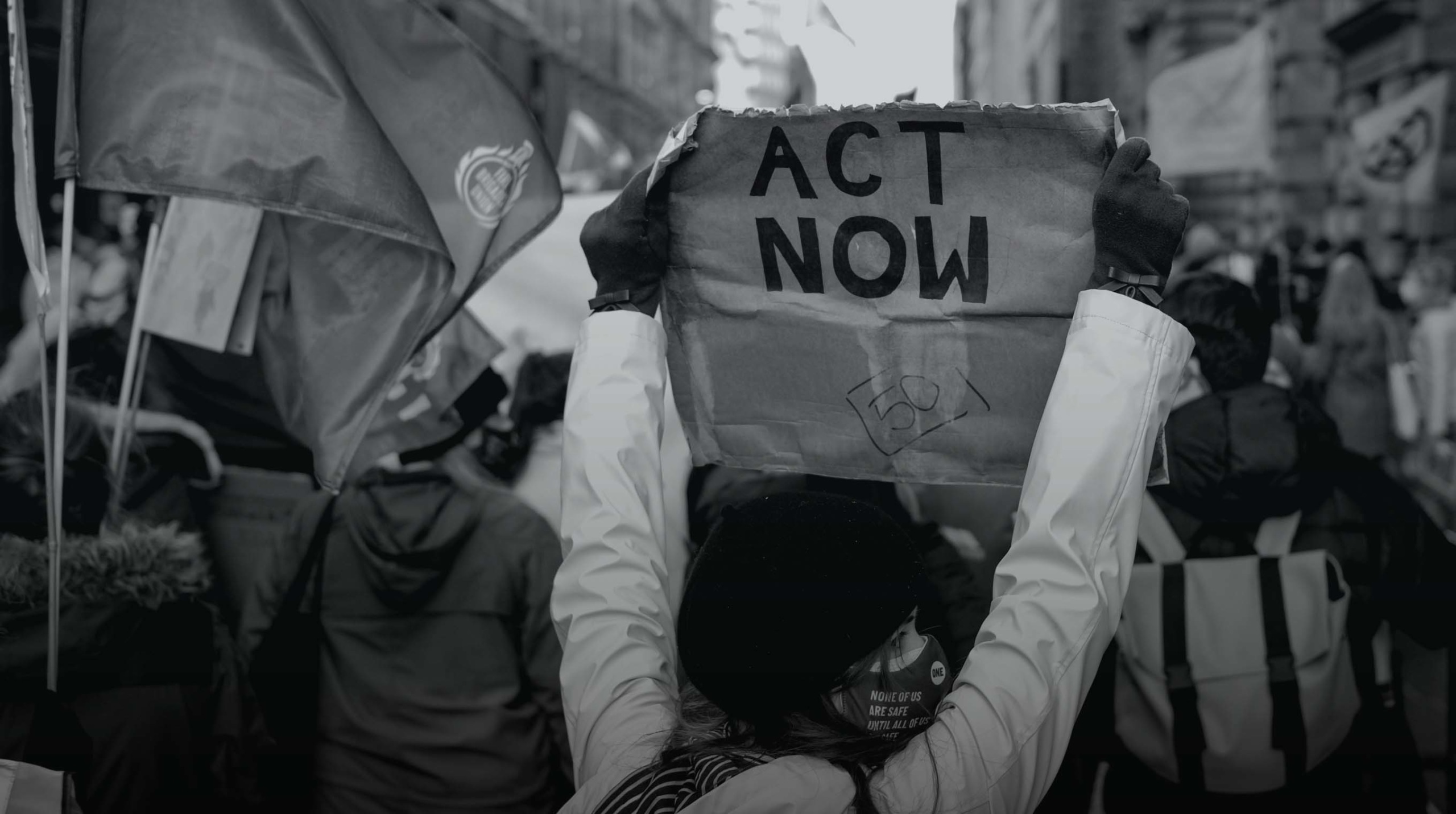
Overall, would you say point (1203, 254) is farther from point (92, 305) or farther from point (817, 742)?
point (817, 742)

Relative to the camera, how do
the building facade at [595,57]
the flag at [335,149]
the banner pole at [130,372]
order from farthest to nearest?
the building facade at [595,57]
the banner pole at [130,372]
the flag at [335,149]

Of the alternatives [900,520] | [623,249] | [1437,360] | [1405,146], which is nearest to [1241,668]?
[900,520]

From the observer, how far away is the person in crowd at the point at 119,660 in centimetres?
247

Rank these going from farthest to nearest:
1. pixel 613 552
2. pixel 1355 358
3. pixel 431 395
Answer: pixel 1355 358 < pixel 431 395 < pixel 613 552

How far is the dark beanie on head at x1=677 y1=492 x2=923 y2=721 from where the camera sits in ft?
5.08

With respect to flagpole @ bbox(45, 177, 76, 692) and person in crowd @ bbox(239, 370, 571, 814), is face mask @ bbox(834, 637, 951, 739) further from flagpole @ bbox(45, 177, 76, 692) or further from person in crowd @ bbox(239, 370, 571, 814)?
flagpole @ bbox(45, 177, 76, 692)

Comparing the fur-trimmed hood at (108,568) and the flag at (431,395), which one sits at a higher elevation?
the flag at (431,395)

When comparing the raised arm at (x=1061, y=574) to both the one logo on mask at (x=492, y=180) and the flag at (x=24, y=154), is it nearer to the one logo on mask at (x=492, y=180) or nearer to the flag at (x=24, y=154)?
the one logo on mask at (x=492, y=180)

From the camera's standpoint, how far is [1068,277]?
2121 mm

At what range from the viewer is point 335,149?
2615 millimetres

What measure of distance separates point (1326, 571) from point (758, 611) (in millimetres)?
1616

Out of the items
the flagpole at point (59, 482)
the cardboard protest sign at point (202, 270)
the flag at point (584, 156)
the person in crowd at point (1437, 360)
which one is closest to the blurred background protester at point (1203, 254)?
the person in crowd at point (1437, 360)

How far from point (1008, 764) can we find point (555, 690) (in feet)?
5.32

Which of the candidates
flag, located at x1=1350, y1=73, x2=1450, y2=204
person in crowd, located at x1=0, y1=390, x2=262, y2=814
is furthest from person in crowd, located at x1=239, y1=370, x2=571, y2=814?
flag, located at x1=1350, y1=73, x2=1450, y2=204
